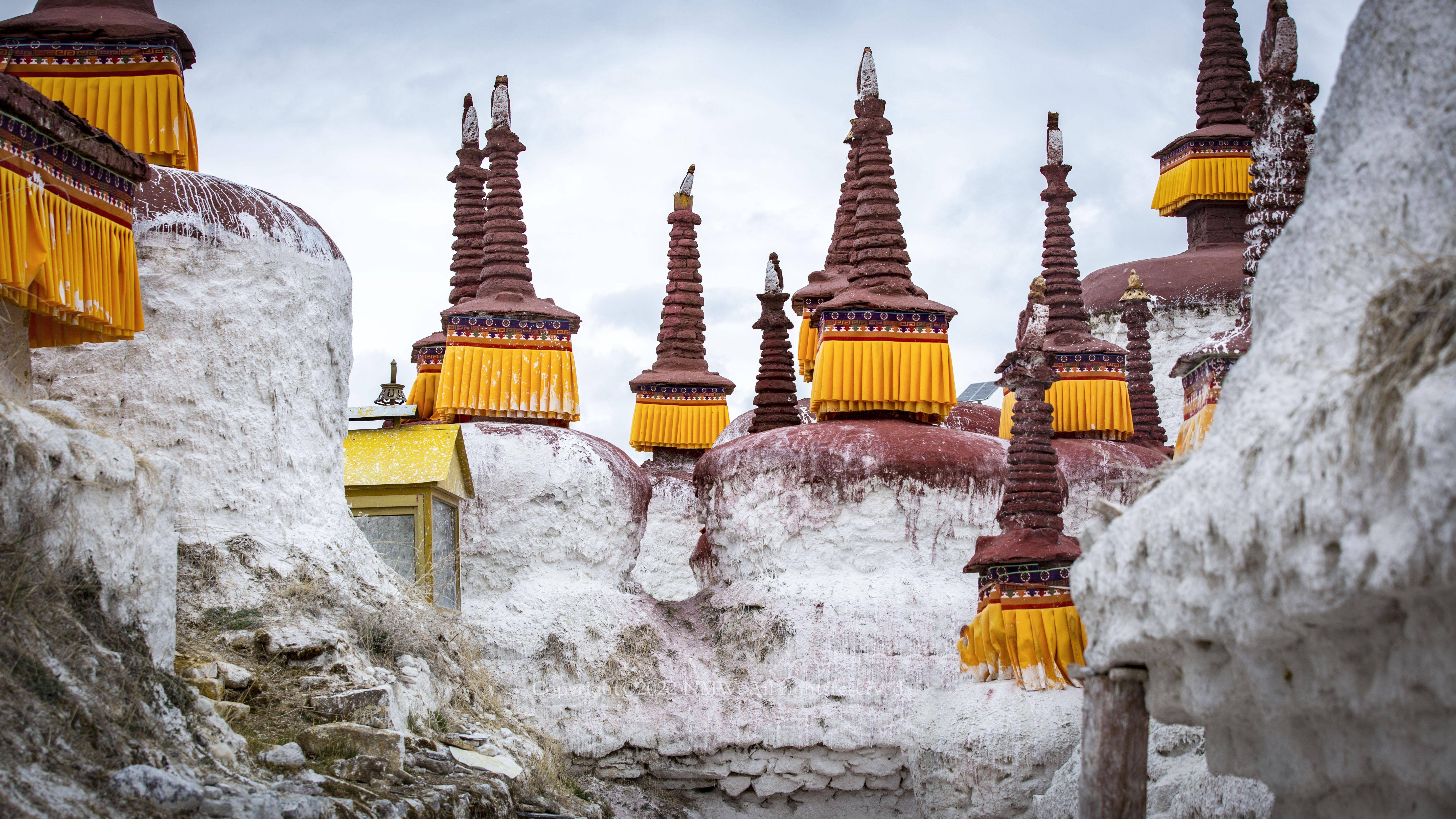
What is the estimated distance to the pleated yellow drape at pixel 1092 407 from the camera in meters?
16.1

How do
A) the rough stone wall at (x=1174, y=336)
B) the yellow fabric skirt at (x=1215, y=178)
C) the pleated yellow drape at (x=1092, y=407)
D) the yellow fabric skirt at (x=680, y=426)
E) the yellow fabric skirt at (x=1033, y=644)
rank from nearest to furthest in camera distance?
the yellow fabric skirt at (x=1033, y=644) → the pleated yellow drape at (x=1092, y=407) → the yellow fabric skirt at (x=680, y=426) → the rough stone wall at (x=1174, y=336) → the yellow fabric skirt at (x=1215, y=178)

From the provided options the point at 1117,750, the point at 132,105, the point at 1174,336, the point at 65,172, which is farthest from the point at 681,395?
the point at 1117,750

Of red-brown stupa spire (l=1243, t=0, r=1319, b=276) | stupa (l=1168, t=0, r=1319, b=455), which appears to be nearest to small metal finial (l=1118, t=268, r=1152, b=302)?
stupa (l=1168, t=0, r=1319, b=455)

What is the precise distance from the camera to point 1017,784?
1125 centimetres

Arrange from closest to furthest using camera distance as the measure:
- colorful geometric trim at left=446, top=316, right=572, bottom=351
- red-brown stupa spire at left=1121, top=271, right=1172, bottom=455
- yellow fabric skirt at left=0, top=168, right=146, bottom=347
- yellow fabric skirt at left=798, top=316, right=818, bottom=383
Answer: yellow fabric skirt at left=0, top=168, right=146, bottom=347 < colorful geometric trim at left=446, top=316, right=572, bottom=351 < red-brown stupa spire at left=1121, top=271, right=1172, bottom=455 < yellow fabric skirt at left=798, top=316, right=818, bottom=383

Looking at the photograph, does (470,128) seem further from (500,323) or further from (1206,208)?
(1206,208)

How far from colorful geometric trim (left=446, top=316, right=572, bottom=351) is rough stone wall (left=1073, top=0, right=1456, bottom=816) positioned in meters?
10.2

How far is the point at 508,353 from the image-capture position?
49.8 ft

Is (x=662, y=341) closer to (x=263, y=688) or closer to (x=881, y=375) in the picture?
(x=881, y=375)

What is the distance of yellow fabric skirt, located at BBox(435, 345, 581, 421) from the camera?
14.9 metres

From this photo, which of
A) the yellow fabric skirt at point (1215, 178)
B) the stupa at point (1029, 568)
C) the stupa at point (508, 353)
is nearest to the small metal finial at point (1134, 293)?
the yellow fabric skirt at point (1215, 178)

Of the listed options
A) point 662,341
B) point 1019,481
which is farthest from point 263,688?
point 662,341

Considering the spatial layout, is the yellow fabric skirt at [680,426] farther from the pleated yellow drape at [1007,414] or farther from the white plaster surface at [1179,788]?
the white plaster surface at [1179,788]

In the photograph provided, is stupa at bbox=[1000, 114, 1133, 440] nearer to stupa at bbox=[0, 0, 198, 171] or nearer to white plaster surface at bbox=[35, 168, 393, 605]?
white plaster surface at bbox=[35, 168, 393, 605]
